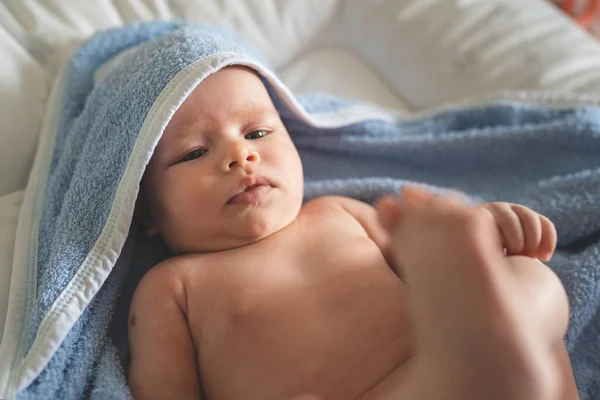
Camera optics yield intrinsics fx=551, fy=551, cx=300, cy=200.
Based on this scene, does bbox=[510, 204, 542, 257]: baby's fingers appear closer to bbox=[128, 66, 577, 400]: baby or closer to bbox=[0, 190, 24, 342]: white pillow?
bbox=[128, 66, 577, 400]: baby

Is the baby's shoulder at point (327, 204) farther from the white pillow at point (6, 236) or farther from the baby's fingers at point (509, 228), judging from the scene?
the white pillow at point (6, 236)

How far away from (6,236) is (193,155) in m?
0.29

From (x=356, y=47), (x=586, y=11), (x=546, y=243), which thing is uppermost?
(x=546, y=243)

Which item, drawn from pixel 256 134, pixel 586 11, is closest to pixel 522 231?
pixel 256 134

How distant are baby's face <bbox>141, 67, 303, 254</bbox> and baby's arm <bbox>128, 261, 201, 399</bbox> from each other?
0.06 metres

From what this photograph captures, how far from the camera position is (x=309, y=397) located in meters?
0.49

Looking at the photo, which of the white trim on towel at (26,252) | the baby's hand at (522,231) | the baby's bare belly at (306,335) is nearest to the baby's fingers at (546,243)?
the baby's hand at (522,231)

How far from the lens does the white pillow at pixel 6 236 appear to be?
25.2 inches

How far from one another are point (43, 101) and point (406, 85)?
626mm

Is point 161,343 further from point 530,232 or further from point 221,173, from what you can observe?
point 530,232

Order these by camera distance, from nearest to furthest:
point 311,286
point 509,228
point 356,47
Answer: point 509,228 → point 311,286 → point 356,47

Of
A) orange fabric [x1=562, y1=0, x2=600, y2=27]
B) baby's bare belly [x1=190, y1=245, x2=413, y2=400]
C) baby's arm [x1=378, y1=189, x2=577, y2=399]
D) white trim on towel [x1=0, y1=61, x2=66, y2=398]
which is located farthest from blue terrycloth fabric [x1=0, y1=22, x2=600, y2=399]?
orange fabric [x1=562, y1=0, x2=600, y2=27]

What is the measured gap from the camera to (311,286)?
585 millimetres

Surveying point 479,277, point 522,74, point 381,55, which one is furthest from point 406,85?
point 479,277
